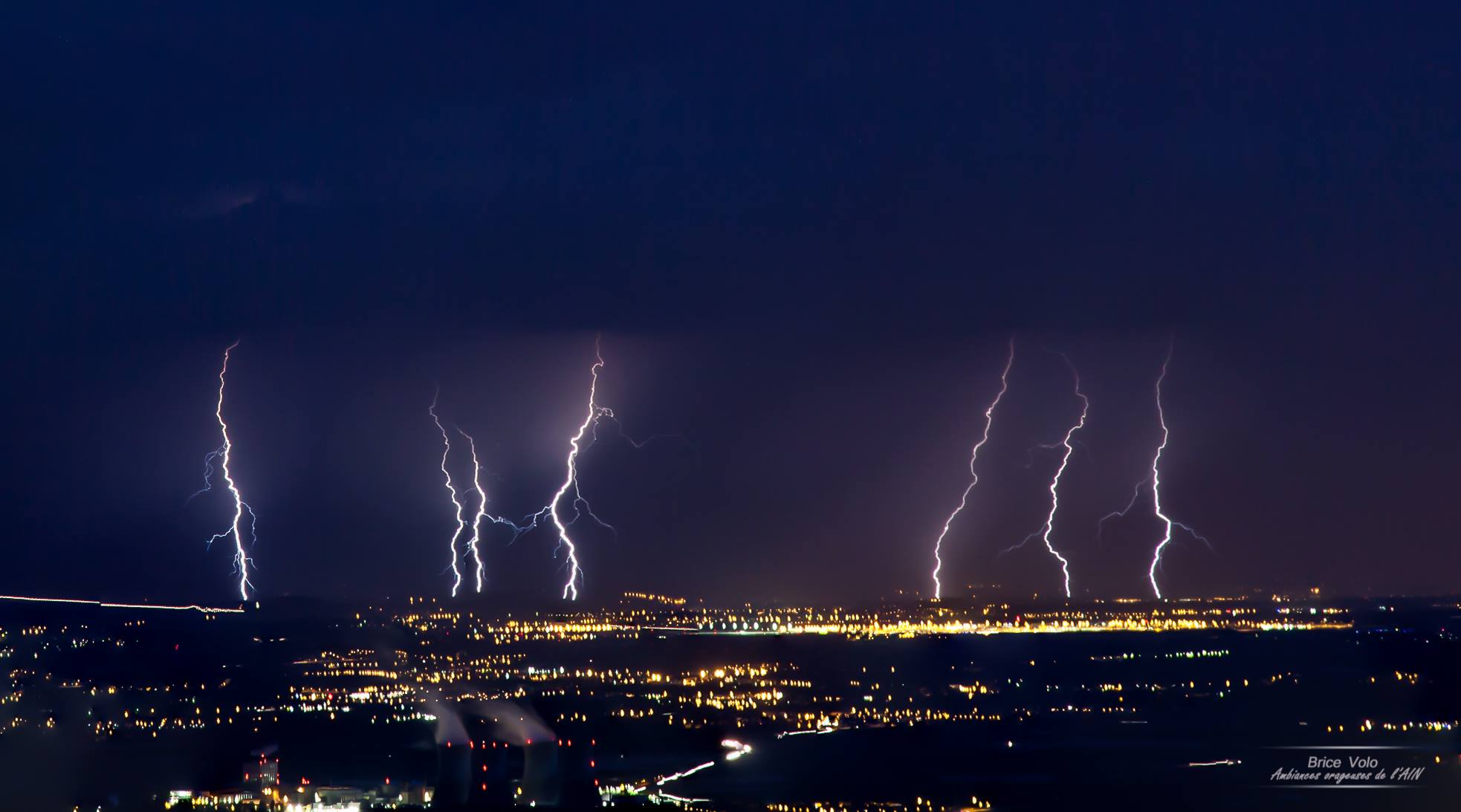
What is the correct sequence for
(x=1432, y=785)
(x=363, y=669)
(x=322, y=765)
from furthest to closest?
(x=363, y=669), (x=322, y=765), (x=1432, y=785)

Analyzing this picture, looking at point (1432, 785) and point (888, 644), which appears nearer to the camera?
point (1432, 785)

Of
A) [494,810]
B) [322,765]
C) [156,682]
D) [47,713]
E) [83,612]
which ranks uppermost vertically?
[83,612]

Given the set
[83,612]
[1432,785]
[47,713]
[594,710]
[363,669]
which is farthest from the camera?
[83,612]

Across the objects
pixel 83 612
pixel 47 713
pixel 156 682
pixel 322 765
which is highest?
pixel 83 612

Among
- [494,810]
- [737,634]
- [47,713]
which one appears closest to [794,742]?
[494,810]

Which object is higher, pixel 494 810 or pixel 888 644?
pixel 888 644

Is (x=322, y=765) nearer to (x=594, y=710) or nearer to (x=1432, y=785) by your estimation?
(x=594, y=710)

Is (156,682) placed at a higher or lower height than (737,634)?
lower

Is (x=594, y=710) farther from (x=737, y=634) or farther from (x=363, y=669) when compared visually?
(x=737, y=634)

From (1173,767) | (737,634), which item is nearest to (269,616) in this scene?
(737,634)
